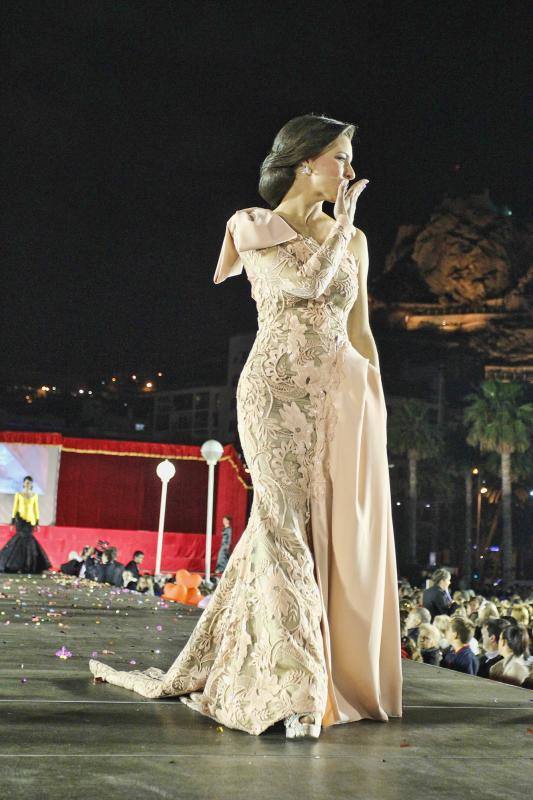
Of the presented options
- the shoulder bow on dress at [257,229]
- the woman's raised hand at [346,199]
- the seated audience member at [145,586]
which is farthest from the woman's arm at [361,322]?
the seated audience member at [145,586]

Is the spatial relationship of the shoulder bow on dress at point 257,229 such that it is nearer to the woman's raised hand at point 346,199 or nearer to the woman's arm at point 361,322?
the woman's raised hand at point 346,199

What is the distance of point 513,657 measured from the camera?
4801mm

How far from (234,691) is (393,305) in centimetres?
6335

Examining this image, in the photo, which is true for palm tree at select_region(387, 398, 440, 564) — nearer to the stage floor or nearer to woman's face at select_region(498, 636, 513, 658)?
woman's face at select_region(498, 636, 513, 658)

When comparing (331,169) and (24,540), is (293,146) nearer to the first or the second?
(331,169)

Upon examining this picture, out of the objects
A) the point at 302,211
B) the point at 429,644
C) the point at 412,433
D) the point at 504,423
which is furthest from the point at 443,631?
the point at 412,433

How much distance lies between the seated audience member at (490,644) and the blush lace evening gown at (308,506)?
8.97 ft

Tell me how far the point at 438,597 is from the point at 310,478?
585 cm

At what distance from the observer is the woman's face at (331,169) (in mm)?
2848

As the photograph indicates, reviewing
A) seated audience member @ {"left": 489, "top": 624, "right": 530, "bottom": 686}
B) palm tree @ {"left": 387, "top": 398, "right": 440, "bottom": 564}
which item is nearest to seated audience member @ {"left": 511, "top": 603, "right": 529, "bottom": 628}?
seated audience member @ {"left": 489, "top": 624, "right": 530, "bottom": 686}

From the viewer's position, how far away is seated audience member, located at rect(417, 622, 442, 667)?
5535mm

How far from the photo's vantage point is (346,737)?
2359 mm

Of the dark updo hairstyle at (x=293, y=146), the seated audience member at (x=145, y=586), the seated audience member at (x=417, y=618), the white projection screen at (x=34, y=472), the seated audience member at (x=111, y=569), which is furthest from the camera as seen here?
the white projection screen at (x=34, y=472)

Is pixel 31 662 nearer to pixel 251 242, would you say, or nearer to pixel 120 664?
pixel 120 664
